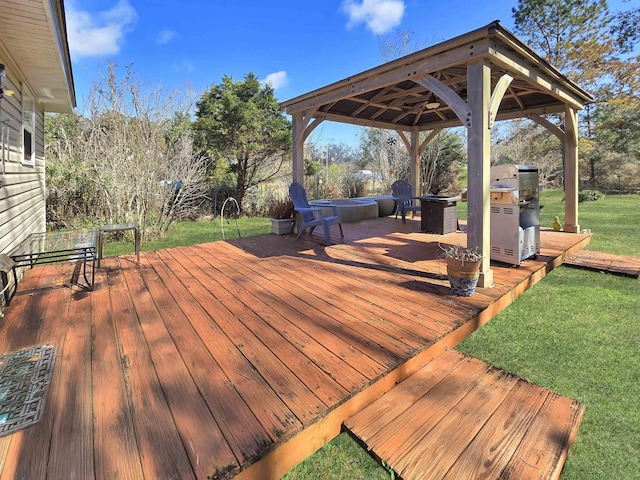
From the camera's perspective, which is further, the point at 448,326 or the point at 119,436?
the point at 448,326

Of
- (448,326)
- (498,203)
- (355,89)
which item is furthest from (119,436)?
(355,89)

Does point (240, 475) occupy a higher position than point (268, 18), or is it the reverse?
point (268, 18)

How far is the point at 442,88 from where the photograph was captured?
316 centimetres

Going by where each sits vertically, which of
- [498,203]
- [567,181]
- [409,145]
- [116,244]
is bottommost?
[116,244]

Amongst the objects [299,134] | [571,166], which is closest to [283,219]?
[299,134]

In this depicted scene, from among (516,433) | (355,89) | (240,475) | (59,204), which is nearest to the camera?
(240,475)

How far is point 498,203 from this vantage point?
3510 mm

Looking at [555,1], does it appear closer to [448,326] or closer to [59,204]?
[448,326]

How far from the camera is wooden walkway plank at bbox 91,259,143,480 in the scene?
117 cm

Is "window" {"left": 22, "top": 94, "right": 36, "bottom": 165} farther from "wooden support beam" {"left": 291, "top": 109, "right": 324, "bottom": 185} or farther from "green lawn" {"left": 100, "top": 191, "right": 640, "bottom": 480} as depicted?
"green lawn" {"left": 100, "top": 191, "right": 640, "bottom": 480}

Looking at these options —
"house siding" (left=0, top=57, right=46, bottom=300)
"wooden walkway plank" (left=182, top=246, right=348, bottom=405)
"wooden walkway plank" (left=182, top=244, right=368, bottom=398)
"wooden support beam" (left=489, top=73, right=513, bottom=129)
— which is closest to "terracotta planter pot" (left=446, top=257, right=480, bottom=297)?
"wooden support beam" (left=489, top=73, right=513, bottom=129)

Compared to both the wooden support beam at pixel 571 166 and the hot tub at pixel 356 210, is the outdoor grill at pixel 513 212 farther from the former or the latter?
the hot tub at pixel 356 210

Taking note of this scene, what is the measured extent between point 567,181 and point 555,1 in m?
12.7

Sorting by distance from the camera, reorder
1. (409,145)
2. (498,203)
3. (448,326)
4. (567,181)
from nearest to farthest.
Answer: (448,326)
(498,203)
(567,181)
(409,145)
